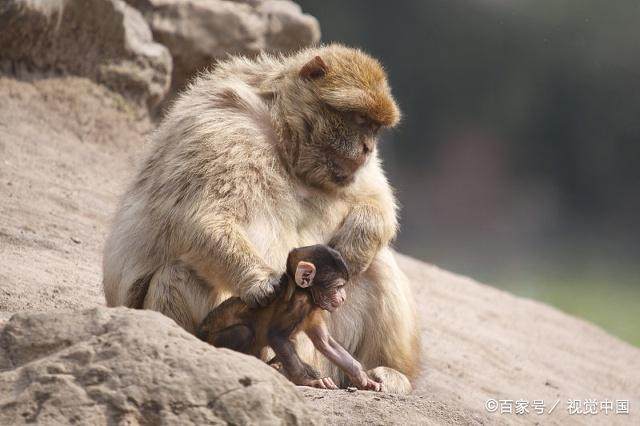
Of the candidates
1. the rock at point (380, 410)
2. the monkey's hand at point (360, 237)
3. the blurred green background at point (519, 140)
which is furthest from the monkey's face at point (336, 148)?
the blurred green background at point (519, 140)

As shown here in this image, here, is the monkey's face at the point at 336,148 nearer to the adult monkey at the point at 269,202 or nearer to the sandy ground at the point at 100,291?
the adult monkey at the point at 269,202

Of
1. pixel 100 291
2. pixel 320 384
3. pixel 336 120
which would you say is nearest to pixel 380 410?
pixel 320 384

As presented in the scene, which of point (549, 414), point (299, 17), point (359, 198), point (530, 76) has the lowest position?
point (549, 414)

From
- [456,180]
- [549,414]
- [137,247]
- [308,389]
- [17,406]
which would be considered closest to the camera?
[17,406]

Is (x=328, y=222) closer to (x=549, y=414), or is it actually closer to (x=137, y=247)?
(x=137, y=247)

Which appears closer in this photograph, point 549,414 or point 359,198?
point 359,198

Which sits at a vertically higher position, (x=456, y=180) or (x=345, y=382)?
(x=456, y=180)

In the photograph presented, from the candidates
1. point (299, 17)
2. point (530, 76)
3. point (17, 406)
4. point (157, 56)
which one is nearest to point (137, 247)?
point (17, 406)

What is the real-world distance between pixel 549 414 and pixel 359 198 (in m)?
2.39

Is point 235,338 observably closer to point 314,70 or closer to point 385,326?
point 385,326

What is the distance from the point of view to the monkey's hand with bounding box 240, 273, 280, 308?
518 cm

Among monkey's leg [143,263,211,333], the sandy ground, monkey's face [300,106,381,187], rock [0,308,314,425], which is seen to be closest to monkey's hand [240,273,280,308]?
monkey's leg [143,263,211,333]

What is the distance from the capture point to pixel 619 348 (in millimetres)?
11516

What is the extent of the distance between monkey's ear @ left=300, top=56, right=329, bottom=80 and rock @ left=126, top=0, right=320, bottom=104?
18.7 ft
